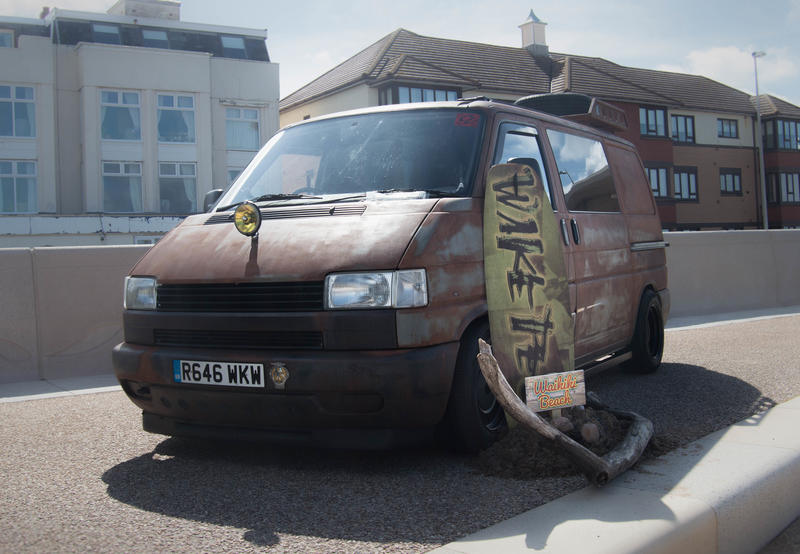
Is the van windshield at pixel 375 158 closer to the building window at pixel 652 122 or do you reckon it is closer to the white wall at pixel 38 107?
the white wall at pixel 38 107

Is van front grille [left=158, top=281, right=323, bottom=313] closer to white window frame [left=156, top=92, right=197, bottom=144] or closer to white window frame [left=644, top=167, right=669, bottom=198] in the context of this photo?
white window frame [left=156, top=92, right=197, bottom=144]

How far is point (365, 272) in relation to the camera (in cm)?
398

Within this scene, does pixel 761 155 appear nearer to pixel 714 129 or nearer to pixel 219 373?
pixel 714 129

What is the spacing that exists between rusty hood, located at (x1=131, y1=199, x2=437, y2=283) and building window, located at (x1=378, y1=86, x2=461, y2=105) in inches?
1288

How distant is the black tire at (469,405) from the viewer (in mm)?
4219

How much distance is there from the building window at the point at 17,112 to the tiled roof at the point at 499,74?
44.1ft

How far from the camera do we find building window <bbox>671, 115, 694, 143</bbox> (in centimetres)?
5084

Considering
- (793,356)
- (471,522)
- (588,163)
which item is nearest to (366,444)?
(471,522)

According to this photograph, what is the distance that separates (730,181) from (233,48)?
1276 inches

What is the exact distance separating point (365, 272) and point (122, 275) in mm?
4968

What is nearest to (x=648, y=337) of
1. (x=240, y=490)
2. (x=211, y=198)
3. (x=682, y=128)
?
(x=211, y=198)

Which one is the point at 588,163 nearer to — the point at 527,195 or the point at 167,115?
the point at 527,195

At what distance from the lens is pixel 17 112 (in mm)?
34281

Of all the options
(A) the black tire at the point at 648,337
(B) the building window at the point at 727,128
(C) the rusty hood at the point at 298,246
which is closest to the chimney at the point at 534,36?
(B) the building window at the point at 727,128
